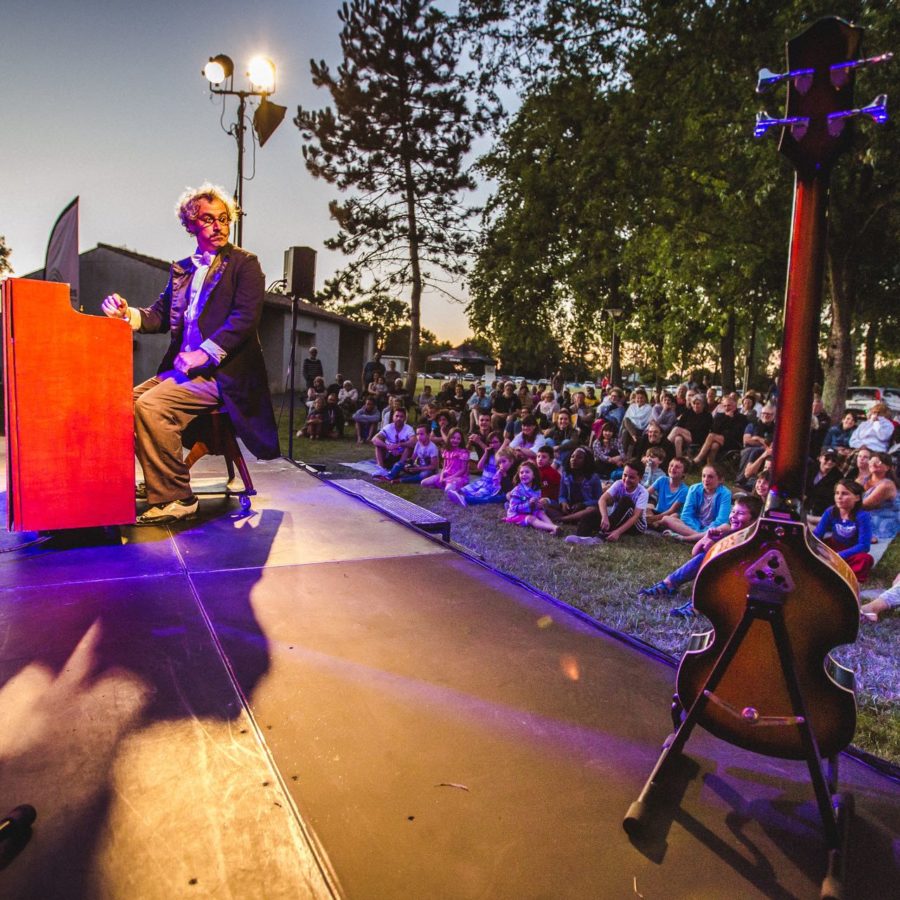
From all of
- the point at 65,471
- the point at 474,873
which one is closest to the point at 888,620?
the point at 474,873

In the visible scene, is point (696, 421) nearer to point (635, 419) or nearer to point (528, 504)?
point (635, 419)

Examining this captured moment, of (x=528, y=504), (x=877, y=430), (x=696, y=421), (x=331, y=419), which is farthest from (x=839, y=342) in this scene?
(x=331, y=419)

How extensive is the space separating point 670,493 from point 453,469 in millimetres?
2568

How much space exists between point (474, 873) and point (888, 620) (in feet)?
11.6

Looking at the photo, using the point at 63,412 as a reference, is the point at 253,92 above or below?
above

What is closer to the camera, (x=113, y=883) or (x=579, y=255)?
(x=113, y=883)

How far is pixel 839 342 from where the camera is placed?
11.0 meters

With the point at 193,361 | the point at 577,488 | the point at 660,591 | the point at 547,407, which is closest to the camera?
the point at 193,361

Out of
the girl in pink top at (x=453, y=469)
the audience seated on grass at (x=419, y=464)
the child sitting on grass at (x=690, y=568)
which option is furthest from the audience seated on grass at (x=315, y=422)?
the child sitting on grass at (x=690, y=568)

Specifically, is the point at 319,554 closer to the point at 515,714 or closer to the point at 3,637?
the point at 3,637

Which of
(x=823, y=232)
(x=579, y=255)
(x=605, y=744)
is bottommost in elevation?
(x=605, y=744)

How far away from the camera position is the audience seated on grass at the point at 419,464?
7.73 meters

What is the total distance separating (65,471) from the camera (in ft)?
7.92

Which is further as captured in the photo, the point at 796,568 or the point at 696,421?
the point at 696,421
